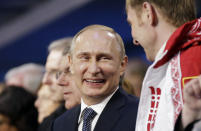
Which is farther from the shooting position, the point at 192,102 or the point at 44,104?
the point at 44,104

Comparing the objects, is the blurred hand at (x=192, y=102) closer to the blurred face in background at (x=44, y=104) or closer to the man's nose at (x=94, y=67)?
the man's nose at (x=94, y=67)

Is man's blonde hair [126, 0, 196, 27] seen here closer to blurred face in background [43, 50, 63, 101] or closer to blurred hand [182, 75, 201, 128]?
blurred hand [182, 75, 201, 128]

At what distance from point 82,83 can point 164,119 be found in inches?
25.7

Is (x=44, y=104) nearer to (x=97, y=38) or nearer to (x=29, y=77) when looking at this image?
(x=29, y=77)

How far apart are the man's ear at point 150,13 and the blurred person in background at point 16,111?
1.82 meters

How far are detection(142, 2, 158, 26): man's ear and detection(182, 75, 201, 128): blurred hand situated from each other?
397 mm

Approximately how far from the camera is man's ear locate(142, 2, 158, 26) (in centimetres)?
155

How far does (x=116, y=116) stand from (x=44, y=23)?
5667 millimetres

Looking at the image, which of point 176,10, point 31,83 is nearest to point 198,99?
point 176,10

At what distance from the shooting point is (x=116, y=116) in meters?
1.92

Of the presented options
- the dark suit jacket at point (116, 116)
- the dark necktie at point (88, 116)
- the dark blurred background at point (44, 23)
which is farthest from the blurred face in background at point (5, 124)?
the dark blurred background at point (44, 23)

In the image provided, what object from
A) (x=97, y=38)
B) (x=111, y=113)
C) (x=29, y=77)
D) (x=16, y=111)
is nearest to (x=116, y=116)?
(x=111, y=113)

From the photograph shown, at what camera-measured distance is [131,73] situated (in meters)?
3.18

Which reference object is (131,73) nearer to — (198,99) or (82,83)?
(82,83)
